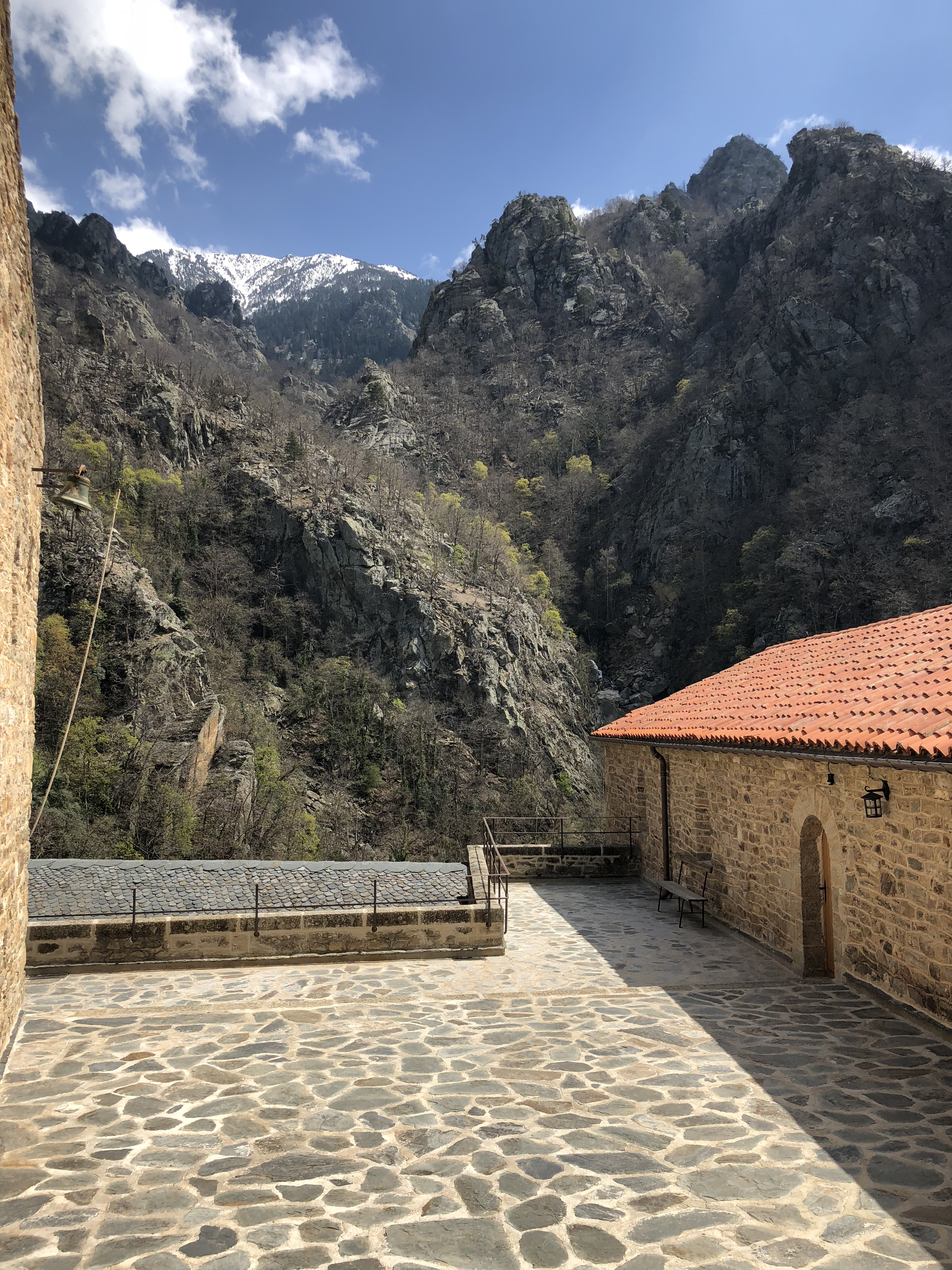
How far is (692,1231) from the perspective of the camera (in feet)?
11.7

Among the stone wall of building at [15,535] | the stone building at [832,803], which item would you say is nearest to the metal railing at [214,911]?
the stone wall of building at [15,535]

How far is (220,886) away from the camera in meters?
14.1

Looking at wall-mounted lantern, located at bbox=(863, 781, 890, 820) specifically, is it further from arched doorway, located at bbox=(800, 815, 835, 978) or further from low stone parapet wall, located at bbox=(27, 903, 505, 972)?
low stone parapet wall, located at bbox=(27, 903, 505, 972)

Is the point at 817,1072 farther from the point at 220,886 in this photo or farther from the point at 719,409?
the point at 719,409

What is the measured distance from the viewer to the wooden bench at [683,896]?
1097cm

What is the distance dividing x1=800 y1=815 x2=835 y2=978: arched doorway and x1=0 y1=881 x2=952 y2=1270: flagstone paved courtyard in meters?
0.58

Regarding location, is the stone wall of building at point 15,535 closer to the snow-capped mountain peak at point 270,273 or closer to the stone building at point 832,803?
the stone building at point 832,803

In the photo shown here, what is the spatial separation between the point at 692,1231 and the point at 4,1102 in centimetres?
443

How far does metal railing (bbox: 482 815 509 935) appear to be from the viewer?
377 inches

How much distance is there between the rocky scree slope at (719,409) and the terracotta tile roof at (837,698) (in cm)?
2855

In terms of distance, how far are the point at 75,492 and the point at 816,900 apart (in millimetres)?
8633

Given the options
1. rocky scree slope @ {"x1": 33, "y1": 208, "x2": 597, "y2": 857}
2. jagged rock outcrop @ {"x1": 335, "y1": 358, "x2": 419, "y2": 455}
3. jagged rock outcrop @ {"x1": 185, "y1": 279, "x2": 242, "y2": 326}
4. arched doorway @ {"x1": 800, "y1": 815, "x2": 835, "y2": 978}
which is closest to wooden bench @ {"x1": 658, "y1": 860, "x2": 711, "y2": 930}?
arched doorway @ {"x1": 800, "y1": 815, "x2": 835, "y2": 978}

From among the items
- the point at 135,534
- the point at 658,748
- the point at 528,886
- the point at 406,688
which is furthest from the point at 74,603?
the point at 658,748

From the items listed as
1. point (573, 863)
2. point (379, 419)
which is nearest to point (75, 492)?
point (573, 863)
